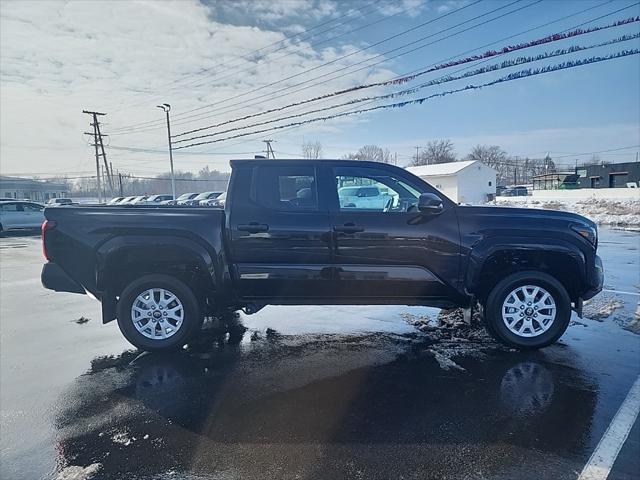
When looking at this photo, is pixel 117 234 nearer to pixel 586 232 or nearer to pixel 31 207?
pixel 586 232

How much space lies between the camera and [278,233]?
438 cm

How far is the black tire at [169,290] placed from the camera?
14.7ft

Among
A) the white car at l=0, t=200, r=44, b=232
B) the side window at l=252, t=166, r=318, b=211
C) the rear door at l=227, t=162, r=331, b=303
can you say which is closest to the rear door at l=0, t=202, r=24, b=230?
the white car at l=0, t=200, r=44, b=232

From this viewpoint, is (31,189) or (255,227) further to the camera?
(31,189)

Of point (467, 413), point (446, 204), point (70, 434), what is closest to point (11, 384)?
point (70, 434)

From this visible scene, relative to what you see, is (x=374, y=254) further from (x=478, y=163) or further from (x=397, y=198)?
(x=478, y=163)

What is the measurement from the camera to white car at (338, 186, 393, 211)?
14.6ft

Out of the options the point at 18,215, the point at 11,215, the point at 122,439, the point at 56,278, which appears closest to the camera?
the point at 122,439

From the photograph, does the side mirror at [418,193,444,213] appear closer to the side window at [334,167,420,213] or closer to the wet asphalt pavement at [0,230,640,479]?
the side window at [334,167,420,213]

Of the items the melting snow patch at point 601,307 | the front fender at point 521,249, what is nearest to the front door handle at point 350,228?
the front fender at point 521,249

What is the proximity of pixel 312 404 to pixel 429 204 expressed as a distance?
7.51 feet

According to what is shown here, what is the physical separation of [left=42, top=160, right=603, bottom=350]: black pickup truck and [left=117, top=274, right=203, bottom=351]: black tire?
13 mm

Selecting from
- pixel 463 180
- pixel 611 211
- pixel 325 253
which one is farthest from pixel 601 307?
pixel 463 180

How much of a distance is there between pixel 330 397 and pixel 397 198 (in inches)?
87.4
